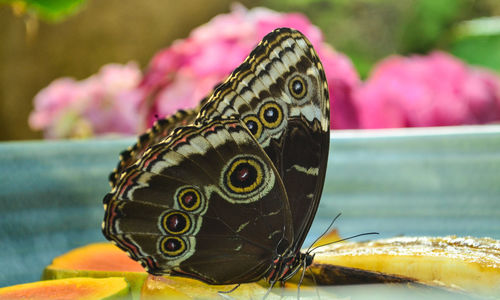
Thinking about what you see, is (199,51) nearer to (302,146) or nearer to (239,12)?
(239,12)

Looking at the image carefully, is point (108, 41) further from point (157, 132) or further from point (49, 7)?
point (157, 132)

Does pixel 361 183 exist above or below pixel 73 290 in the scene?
above

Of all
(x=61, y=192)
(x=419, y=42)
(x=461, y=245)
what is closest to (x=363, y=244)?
(x=461, y=245)

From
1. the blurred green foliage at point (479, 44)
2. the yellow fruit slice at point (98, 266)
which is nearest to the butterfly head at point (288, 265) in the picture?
the yellow fruit slice at point (98, 266)

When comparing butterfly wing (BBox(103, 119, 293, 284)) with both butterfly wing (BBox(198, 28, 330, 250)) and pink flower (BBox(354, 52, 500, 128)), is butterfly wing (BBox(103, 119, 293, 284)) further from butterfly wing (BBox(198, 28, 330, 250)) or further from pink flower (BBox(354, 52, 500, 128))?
pink flower (BBox(354, 52, 500, 128))

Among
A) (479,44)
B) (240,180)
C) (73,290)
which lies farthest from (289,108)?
(479,44)

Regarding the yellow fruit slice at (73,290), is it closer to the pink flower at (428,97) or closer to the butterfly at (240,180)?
the butterfly at (240,180)
